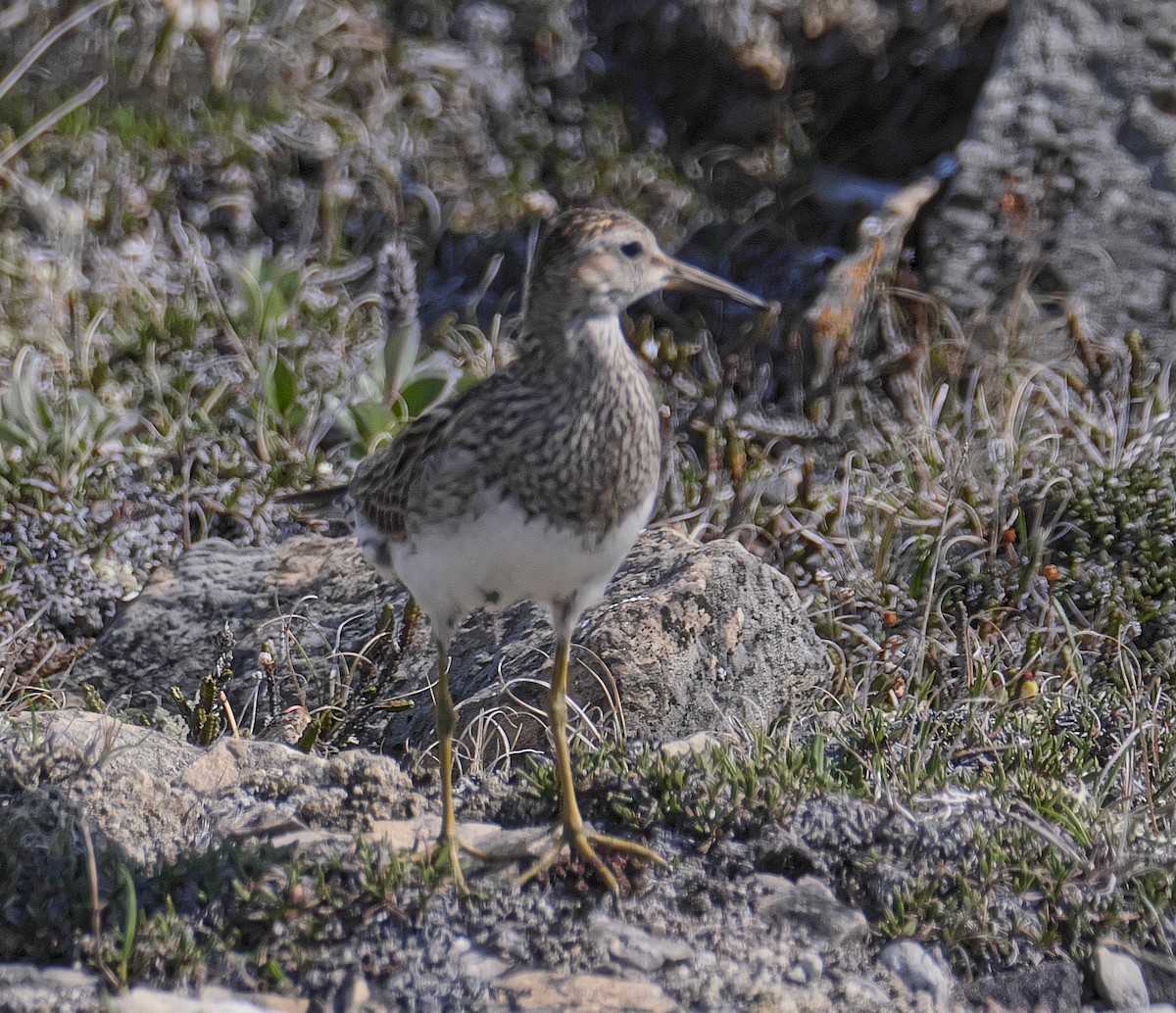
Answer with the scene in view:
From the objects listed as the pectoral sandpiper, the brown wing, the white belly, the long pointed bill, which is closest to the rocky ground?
the pectoral sandpiper

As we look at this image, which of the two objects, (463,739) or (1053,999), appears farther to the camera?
(463,739)

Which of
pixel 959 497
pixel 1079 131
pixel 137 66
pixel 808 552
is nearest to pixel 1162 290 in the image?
pixel 1079 131

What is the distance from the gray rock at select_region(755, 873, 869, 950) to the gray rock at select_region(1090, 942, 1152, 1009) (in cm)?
57

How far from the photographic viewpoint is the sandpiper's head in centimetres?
366

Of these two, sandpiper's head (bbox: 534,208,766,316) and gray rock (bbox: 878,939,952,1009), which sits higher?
sandpiper's head (bbox: 534,208,766,316)

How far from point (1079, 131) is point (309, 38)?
4660 millimetres

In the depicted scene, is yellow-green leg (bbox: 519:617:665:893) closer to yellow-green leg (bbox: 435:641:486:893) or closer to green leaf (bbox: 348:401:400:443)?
yellow-green leg (bbox: 435:641:486:893)

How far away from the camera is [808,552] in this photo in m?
6.00

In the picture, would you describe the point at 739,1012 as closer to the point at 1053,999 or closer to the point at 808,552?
the point at 1053,999

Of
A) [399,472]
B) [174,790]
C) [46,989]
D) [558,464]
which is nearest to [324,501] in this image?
[399,472]

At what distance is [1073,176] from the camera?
7.31 meters

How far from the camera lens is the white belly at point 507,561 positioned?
355 centimetres

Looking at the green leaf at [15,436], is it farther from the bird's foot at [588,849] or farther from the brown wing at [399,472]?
the bird's foot at [588,849]

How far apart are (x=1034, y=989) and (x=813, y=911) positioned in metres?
0.56
